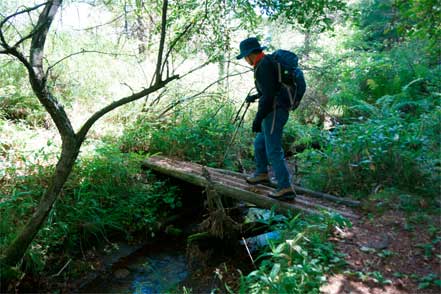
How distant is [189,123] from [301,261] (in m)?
4.85

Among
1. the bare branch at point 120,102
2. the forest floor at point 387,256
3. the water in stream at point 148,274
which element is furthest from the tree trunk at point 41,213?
the forest floor at point 387,256

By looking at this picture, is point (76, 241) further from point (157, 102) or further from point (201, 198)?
point (157, 102)

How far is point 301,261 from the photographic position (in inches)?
128

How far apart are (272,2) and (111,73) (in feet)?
17.5

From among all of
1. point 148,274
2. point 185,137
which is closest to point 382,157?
point 148,274

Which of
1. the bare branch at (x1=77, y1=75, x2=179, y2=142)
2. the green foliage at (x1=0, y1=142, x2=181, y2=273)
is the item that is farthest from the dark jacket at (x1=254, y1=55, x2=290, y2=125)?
the green foliage at (x1=0, y1=142, x2=181, y2=273)

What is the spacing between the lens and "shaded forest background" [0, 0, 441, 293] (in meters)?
4.54

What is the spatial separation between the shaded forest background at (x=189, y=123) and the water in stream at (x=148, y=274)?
1.31 ft

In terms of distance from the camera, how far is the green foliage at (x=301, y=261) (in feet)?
9.47

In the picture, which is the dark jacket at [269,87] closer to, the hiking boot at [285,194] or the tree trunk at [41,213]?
the hiking boot at [285,194]

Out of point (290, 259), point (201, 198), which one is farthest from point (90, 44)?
point (290, 259)

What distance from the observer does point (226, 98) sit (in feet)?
28.0

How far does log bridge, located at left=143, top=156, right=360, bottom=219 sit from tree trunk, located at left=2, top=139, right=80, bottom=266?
1766 mm

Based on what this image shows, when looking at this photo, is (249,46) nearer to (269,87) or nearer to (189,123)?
(269,87)
